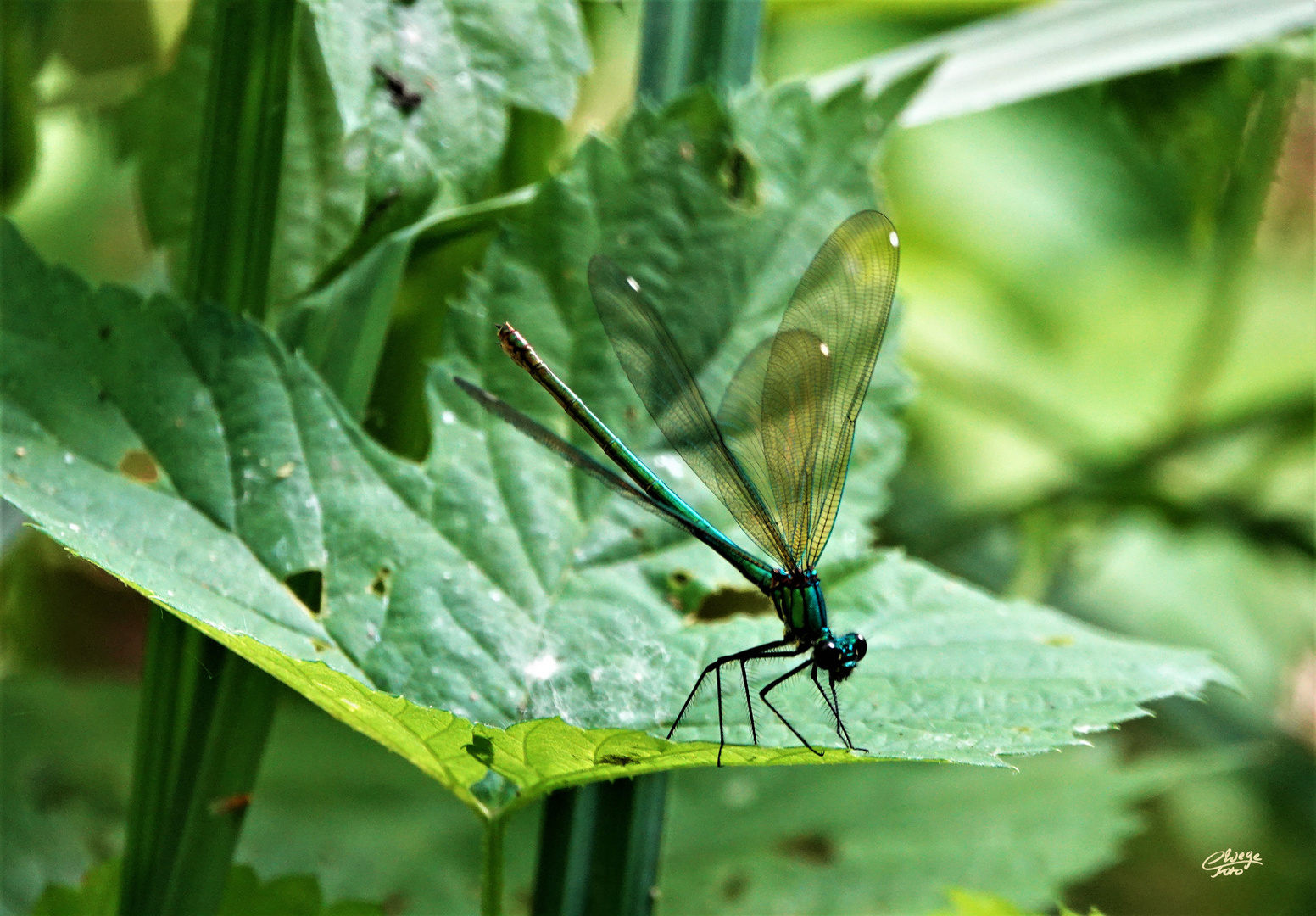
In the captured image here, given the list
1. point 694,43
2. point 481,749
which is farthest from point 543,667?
point 694,43

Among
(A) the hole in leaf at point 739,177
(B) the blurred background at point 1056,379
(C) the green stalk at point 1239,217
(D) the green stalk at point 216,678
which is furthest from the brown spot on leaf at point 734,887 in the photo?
(C) the green stalk at point 1239,217

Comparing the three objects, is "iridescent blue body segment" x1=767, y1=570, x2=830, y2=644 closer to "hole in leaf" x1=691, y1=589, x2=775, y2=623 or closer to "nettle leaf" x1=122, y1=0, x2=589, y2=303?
"hole in leaf" x1=691, y1=589, x2=775, y2=623

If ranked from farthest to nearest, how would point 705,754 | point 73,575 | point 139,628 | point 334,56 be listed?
1. point 139,628
2. point 73,575
3. point 334,56
4. point 705,754

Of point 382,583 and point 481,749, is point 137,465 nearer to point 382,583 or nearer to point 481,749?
point 382,583

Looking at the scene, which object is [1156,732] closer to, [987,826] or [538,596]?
[987,826]

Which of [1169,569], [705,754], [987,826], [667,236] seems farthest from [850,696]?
[1169,569]
